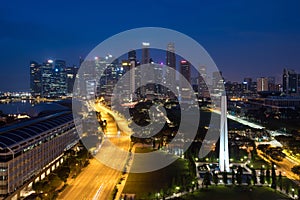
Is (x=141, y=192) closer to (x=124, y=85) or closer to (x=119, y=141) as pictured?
(x=119, y=141)

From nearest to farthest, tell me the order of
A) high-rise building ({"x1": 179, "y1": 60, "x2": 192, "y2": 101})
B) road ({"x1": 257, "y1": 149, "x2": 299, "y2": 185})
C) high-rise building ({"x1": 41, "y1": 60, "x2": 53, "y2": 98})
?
road ({"x1": 257, "y1": 149, "x2": 299, "y2": 185}), high-rise building ({"x1": 179, "y1": 60, "x2": 192, "y2": 101}), high-rise building ({"x1": 41, "y1": 60, "x2": 53, "y2": 98})

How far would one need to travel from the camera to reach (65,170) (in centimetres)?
611

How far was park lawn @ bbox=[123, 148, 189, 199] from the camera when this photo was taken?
5.44 m

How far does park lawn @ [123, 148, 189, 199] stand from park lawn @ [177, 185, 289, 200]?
54 centimetres

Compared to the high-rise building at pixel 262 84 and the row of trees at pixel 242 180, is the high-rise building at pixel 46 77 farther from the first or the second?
the row of trees at pixel 242 180

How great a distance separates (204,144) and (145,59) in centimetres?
2636

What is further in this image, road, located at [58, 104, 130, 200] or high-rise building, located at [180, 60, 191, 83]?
high-rise building, located at [180, 60, 191, 83]

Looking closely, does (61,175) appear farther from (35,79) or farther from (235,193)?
(35,79)

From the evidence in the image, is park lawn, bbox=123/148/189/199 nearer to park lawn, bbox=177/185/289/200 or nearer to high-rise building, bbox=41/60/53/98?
park lawn, bbox=177/185/289/200

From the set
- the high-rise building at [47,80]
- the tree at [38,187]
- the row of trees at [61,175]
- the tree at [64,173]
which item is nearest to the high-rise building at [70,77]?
the high-rise building at [47,80]

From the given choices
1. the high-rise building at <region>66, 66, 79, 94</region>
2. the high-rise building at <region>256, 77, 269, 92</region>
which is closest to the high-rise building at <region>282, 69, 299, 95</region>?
the high-rise building at <region>256, 77, 269, 92</region>

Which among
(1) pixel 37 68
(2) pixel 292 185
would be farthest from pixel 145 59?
(2) pixel 292 185

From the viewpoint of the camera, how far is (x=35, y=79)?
4406 centimetres

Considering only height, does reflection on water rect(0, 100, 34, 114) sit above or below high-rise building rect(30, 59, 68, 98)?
below
